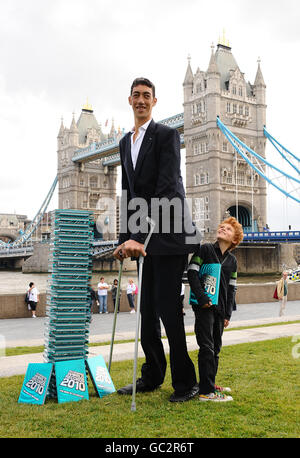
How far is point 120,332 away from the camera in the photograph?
884cm

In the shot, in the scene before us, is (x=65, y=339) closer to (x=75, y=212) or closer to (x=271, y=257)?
(x=75, y=212)

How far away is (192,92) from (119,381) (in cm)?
5253

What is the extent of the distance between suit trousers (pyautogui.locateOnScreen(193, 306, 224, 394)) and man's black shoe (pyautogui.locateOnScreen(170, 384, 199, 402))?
0.20 ft

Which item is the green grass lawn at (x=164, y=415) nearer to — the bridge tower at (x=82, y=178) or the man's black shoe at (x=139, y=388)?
the man's black shoe at (x=139, y=388)

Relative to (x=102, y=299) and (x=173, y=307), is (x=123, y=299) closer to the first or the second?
(x=102, y=299)

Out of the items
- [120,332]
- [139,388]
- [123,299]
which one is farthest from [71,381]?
[123,299]

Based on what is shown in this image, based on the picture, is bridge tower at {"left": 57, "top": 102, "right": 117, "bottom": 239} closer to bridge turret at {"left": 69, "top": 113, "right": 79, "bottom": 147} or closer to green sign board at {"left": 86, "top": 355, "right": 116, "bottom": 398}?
bridge turret at {"left": 69, "top": 113, "right": 79, "bottom": 147}

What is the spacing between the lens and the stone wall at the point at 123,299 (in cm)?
1262

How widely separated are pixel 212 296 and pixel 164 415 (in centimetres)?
97

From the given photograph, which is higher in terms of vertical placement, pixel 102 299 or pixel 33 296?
pixel 33 296

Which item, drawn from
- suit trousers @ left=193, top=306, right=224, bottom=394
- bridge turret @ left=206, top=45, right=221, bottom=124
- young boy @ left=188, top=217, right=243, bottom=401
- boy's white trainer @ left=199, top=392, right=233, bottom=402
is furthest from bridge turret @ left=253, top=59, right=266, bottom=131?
boy's white trainer @ left=199, top=392, right=233, bottom=402

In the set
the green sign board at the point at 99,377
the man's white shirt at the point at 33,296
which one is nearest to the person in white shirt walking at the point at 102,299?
the man's white shirt at the point at 33,296

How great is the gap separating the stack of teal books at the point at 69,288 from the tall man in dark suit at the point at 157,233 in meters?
0.34

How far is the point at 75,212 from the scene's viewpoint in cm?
387
